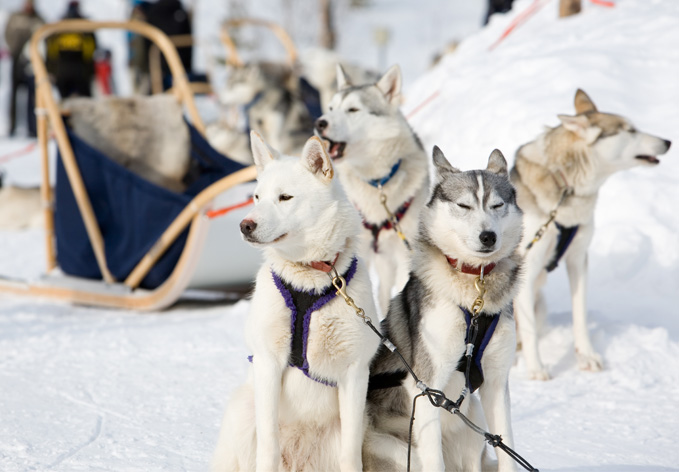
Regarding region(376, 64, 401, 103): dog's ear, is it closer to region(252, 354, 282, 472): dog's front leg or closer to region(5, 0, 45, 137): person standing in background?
region(252, 354, 282, 472): dog's front leg

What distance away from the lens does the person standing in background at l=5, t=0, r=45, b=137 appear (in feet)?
40.7

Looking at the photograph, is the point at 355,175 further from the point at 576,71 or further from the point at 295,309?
the point at 576,71

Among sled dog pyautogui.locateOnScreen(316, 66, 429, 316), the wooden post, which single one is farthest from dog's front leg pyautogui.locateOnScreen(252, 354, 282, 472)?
the wooden post

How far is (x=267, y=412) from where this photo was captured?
2010mm

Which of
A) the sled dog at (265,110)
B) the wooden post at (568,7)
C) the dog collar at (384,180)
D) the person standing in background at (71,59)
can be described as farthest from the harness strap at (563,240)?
the person standing in background at (71,59)

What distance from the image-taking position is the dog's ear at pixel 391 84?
387 centimetres

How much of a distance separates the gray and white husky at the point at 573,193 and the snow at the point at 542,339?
Result: 25cm

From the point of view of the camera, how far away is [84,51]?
1105 cm

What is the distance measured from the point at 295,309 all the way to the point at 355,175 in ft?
5.84

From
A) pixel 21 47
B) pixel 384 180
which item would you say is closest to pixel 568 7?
pixel 384 180

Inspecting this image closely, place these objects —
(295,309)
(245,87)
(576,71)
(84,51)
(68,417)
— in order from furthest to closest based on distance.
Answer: (84,51), (245,87), (576,71), (68,417), (295,309)

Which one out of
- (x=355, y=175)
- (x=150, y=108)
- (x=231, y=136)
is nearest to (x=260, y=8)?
(x=231, y=136)

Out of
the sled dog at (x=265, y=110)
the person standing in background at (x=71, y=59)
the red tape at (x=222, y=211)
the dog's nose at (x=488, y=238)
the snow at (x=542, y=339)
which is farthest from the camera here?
the person standing in background at (x=71, y=59)

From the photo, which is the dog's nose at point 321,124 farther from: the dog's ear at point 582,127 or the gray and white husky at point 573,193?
the dog's ear at point 582,127
